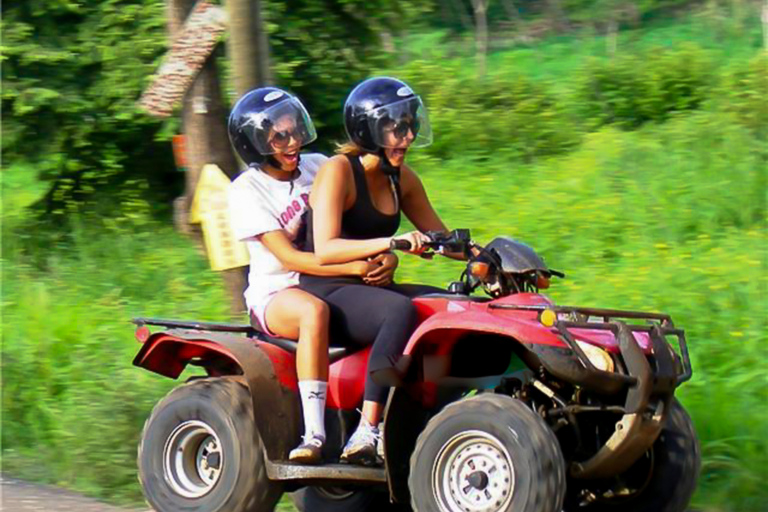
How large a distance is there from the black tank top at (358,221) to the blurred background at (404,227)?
1778 mm

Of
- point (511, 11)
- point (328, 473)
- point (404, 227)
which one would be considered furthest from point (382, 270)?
point (511, 11)

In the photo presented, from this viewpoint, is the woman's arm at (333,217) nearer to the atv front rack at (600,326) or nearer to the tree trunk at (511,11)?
the atv front rack at (600,326)

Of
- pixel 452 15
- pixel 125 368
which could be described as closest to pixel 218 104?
pixel 125 368

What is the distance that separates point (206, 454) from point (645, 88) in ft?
31.2

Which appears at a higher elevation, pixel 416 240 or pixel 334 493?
pixel 416 240

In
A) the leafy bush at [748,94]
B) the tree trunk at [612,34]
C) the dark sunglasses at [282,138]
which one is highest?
the dark sunglasses at [282,138]

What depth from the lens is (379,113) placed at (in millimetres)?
5750

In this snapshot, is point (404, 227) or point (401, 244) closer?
point (401, 244)

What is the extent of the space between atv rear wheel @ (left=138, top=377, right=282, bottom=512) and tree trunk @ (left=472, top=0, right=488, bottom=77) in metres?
13.9

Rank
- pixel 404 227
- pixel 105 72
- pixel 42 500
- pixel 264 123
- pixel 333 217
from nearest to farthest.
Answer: pixel 333 217, pixel 264 123, pixel 42 500, pixel 404 227, pixel 105 72

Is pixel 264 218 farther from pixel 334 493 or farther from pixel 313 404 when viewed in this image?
pixel 334 493

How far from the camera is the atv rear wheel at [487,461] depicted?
495cm

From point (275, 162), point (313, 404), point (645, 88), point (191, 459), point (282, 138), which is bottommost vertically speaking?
point (645, 88)

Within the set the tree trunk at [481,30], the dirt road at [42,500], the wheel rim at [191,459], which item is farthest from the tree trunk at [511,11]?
the wheel rim at [191,459]
